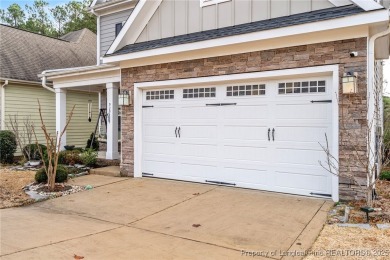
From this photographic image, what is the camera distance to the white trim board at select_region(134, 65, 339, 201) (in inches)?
218

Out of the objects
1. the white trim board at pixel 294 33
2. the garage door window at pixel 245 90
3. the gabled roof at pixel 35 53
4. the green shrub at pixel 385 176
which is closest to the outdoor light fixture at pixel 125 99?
the white trim board at pixel 294 33

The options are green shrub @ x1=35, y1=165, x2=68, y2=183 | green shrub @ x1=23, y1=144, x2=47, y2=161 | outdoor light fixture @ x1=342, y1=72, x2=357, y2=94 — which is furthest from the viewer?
green shrub @ x1=23, y1=144, x2=47, y2=161

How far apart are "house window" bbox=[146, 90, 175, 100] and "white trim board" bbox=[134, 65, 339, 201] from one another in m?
0.16

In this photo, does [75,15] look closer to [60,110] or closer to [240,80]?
[60,110]

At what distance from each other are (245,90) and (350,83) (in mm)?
2072

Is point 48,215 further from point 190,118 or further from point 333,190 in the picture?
point 333,190

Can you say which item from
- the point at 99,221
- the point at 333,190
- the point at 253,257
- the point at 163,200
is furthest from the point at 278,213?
the point at 99,221

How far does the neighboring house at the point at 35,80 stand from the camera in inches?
480

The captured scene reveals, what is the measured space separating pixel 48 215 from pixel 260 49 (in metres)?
4.85

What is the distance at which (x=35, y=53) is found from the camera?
14.3 m

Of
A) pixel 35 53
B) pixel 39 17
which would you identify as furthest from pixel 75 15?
pixel 35 53

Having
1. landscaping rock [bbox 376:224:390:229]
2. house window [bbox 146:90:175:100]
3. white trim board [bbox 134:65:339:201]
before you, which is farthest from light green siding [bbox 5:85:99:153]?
landscaping rock [bbox 376:224:390:229]

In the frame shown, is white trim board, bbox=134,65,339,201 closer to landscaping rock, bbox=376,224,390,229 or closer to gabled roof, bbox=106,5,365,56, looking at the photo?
gabled roof, bbox=106,5,365,56

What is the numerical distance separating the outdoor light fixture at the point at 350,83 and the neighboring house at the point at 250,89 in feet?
0.32
